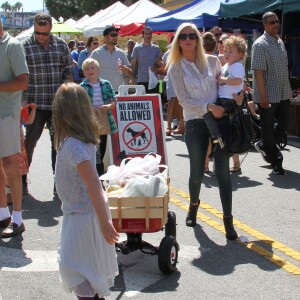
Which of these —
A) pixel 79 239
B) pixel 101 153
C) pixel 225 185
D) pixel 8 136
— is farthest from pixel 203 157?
pixel 79 239

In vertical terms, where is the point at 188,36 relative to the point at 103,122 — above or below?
above

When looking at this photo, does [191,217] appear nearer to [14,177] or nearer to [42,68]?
[14,177]

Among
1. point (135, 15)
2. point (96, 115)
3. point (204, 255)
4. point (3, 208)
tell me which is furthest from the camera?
point (135, 15)

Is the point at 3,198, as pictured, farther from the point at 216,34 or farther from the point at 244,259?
the point at 216,34

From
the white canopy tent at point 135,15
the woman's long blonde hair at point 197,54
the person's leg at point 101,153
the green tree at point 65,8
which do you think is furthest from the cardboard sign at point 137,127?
the green tree at point 65,8

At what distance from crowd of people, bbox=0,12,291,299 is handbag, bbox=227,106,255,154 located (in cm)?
5

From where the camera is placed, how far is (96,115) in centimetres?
760

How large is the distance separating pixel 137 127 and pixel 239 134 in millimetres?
2257

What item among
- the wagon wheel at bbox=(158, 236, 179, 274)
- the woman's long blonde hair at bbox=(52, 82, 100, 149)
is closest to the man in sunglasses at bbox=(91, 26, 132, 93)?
the wagon wheel at bbox=(158, 236, 179, 274)

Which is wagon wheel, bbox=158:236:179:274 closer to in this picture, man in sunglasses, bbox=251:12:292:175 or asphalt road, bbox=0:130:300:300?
asphalt road, bbox=0:130:300:300

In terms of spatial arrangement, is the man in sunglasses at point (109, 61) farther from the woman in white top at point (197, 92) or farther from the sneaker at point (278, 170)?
the woman in white top at point (197, 92)

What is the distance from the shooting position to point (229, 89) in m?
6.37

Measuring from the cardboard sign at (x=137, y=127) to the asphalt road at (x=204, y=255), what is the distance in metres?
0.71

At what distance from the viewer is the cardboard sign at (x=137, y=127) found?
810cm
